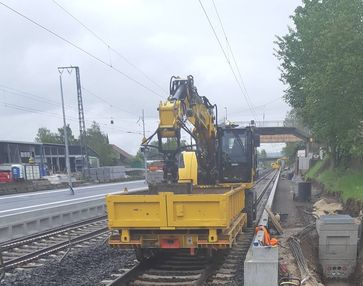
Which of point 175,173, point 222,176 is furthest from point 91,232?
point 175,173

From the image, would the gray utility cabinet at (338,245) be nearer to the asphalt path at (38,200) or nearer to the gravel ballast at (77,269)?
the gravel ballast at (77,269)

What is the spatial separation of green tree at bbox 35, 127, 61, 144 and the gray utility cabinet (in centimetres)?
11556

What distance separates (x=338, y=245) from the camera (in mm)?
15281

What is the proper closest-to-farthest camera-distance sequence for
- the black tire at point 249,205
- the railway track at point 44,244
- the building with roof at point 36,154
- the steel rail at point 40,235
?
the railway track at point 44,244, the steel rail at point 40,235, the black tire at point 249,205, the building with roof at point 36,154

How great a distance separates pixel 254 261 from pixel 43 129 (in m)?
138

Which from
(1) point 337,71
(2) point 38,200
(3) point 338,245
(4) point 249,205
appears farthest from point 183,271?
(2) point 38,200

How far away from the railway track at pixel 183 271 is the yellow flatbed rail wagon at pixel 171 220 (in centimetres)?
60

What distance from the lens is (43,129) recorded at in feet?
458

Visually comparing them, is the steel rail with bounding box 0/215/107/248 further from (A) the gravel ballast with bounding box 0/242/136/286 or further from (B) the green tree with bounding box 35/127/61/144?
(B) the green tree with bounding box 35/127/61/144

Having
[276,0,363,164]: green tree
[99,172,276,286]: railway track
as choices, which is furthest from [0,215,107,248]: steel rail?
[276,0,363,164]: green tree

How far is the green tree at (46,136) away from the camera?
126m

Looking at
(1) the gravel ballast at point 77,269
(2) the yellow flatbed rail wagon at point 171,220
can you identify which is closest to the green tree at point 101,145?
(1) the gravel ballast at point 77,269

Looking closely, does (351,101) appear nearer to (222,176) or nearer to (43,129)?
(222,176)

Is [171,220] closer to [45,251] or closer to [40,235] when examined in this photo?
[45,251]
